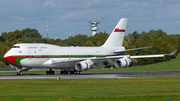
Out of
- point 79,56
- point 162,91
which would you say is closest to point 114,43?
point 79,56

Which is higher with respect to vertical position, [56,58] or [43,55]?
[43,55]

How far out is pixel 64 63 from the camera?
2124 inches

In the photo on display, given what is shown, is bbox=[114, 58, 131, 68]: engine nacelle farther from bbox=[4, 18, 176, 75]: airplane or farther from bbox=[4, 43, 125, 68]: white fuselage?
bbox=[4, 43, 125, 68]: white fuselage

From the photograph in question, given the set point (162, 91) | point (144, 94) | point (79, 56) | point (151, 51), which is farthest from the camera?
point (151, 51)

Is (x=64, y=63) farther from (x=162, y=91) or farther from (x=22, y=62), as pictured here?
(x=162, y=91)

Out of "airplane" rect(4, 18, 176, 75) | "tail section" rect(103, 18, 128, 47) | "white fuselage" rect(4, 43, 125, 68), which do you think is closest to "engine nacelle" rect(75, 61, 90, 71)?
"airplane" rect(4, 18, 176, 75)

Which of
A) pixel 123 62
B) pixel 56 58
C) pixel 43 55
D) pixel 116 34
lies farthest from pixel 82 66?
pixel 116 34

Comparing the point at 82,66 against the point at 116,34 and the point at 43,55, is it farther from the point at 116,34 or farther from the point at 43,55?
the point at 116,34

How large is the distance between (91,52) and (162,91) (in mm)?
32018

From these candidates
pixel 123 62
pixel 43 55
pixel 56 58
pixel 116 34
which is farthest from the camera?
pixel 116 34

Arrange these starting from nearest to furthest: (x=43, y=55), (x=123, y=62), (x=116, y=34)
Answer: (x=43, y=55)
(x=123, y=62)
(x=116, y=34)

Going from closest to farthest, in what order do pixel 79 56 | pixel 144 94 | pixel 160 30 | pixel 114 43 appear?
1. pixel 144 94
2. pixel 79 56
3. pixel 114 43
4. pixel 160 30

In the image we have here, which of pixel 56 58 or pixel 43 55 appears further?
pixel 56 58

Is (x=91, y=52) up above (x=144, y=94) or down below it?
above
